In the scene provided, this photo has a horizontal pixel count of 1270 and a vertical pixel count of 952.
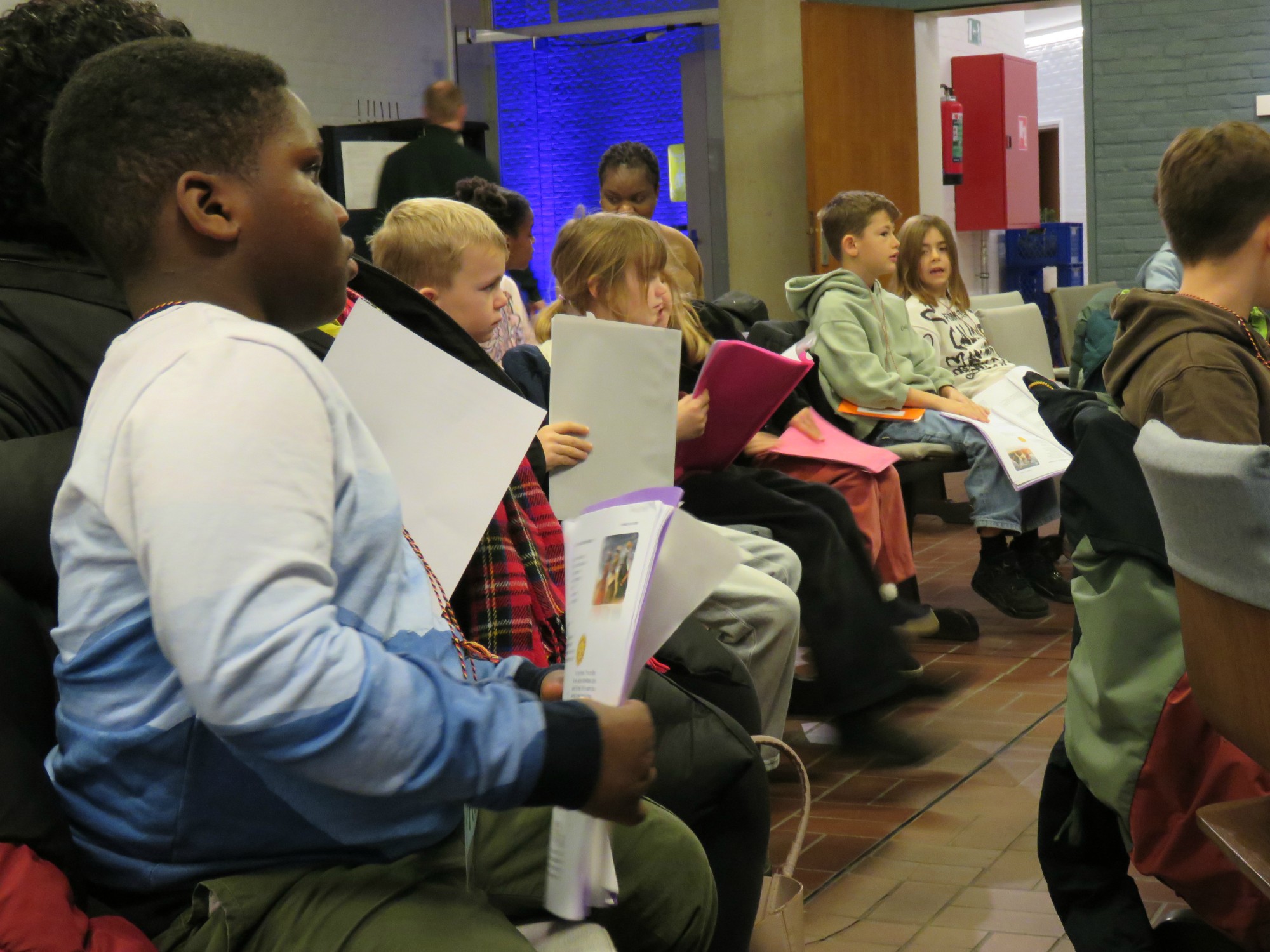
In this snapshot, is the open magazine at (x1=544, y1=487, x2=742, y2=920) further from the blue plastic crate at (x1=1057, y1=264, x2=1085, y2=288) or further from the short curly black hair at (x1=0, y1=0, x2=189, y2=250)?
the blue plastic crate at (x1=1057, y1=264, x2=1085, y2=288)

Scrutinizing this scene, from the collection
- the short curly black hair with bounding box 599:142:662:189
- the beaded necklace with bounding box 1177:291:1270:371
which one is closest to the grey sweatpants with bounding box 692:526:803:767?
the beaded necklace with bounding box 1177:291:1270:371

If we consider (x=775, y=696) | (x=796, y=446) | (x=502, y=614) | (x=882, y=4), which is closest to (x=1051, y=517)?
(x=796, y=446)

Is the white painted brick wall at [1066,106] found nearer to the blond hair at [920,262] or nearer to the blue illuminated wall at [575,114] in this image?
the blue illuminated wall at [575,114]

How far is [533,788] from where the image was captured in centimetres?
101

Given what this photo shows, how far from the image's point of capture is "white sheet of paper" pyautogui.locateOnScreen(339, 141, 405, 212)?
768cm

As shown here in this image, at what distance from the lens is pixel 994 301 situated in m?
6.23

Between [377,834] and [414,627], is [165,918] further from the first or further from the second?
[414,627]

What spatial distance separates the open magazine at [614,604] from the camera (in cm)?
109

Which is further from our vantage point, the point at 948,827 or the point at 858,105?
the point at 858,105

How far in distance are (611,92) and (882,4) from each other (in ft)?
8.00

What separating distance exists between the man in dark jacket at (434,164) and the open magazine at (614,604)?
4.83 meters

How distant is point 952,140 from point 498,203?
22.7 feet

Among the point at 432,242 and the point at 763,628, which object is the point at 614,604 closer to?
the point at 432,242

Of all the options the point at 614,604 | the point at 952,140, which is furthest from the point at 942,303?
the point at 952,140
